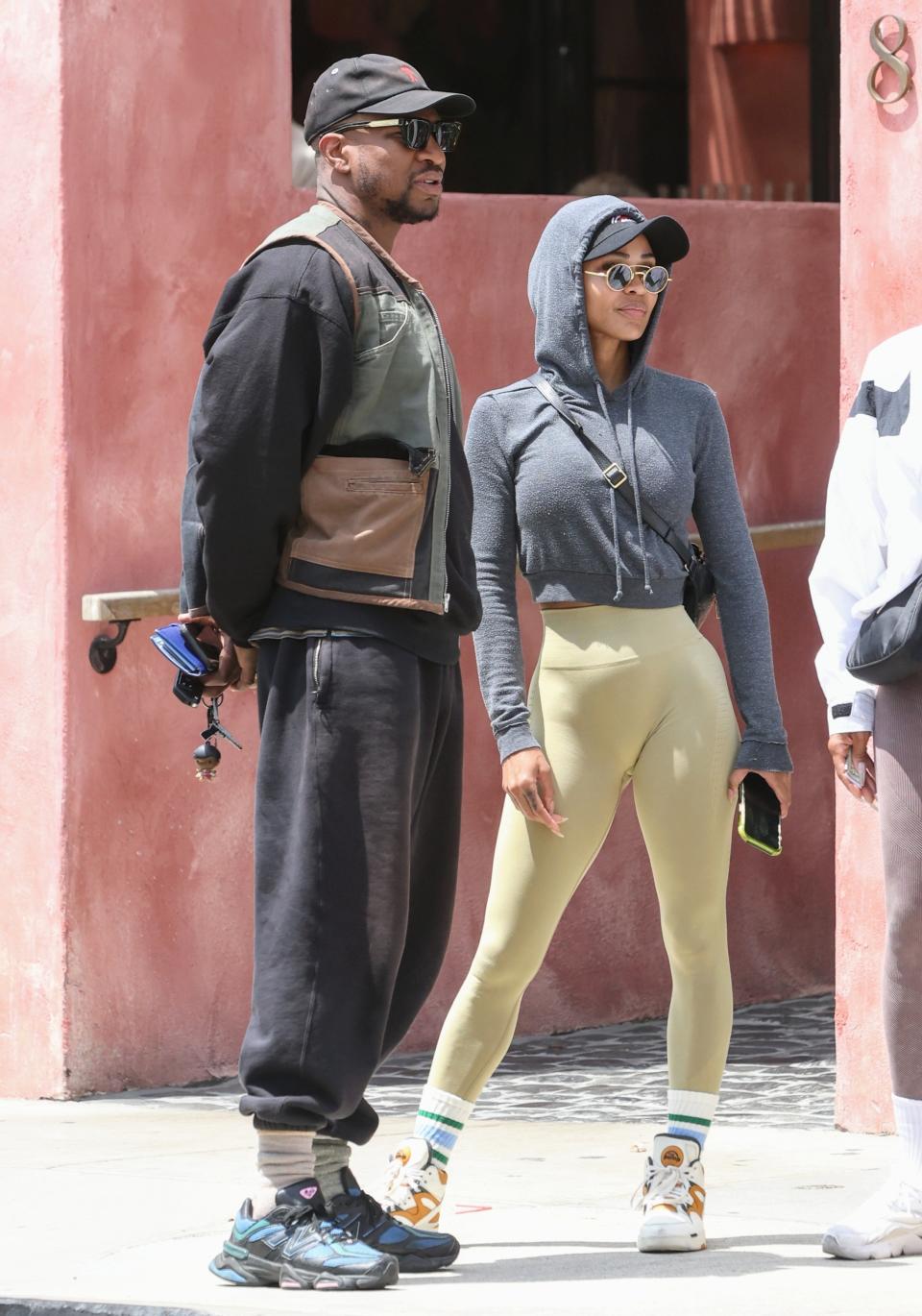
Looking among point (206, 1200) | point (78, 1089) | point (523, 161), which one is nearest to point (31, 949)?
point (78, 1089)

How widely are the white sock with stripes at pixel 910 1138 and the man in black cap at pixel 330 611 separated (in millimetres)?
957

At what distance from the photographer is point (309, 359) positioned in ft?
15.2

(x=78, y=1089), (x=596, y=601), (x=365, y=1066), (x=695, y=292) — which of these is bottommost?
(x=78, y=1089)

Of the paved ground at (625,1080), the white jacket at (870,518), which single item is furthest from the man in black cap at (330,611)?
the paved ground at (625,1080)

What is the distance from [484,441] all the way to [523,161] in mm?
7977

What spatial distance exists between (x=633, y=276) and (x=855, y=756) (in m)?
1.06

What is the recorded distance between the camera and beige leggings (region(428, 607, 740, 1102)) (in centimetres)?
510

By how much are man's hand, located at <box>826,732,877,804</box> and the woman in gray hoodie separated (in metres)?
0.15

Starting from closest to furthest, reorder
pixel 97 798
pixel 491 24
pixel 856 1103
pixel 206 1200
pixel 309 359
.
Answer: pixel 309 359 → pixel 206 1200 → pixel 856 1103 → pixel 97 798 → pixel 491 24

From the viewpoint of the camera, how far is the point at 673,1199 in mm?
5047

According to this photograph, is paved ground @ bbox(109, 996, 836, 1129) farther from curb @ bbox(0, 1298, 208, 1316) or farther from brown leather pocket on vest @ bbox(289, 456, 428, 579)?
brown leather pocket on vest @ bbox(289, 456, 428, 579)

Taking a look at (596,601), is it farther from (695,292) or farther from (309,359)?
(695,292)

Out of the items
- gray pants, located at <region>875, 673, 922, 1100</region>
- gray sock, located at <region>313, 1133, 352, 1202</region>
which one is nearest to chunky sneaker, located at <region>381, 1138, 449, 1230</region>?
gray sock, located at <region>313, 1133, 352, 1202</region>

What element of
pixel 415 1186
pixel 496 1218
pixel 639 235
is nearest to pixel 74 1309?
pixel 415 1186
